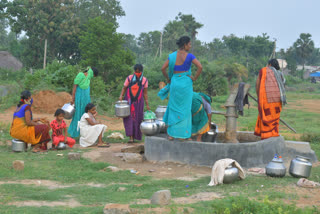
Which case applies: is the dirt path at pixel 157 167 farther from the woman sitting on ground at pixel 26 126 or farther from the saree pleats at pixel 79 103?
the saree pleats at pixel 79 103

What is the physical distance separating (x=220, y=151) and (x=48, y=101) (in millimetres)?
9932

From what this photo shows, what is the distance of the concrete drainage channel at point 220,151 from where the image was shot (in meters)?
6.39

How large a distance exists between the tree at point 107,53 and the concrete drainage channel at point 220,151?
45.5 ft

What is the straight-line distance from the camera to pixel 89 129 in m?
8.28

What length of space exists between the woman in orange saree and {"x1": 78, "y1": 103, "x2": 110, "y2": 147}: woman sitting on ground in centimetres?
336

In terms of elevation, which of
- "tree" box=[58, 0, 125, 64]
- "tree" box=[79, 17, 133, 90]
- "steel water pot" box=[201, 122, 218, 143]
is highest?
"tree" box=[58, 0, 125, 64]

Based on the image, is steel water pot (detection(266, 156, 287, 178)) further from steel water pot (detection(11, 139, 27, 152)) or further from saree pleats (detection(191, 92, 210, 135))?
steel water pot (detection(11, 139, 27, 152))

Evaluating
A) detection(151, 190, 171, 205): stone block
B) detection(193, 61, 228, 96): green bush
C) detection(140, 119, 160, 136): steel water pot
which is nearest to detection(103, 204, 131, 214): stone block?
detection(151, 190, 171, 205): stone block

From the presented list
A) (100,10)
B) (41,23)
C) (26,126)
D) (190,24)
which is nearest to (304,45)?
(190,24)

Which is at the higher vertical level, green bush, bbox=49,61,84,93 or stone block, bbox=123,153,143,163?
green bush, bbox=49,61,84,93

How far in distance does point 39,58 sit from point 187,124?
28.7 m

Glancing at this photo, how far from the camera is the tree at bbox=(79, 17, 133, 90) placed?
833 inches

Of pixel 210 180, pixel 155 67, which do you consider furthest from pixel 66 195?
pixel 155 67

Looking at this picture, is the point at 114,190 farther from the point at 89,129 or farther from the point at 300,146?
the point at 300,146
